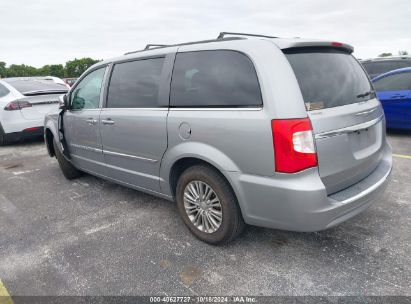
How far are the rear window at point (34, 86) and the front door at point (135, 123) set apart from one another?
14.2 ft

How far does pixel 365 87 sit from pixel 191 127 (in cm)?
167

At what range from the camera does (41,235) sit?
3369 millimetres

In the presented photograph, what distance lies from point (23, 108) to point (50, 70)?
62.4 metres

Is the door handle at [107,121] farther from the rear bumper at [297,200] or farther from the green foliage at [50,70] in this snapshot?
the green foliage at [50,70]

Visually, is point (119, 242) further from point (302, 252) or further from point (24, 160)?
point (24, 160)

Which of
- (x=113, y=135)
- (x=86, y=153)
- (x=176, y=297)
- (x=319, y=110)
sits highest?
(x=319, y=110)

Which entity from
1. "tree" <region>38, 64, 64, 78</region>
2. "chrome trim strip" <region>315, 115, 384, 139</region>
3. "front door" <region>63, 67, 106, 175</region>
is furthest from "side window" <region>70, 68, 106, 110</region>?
"tree" <region>38, 64, 64, 78</region>

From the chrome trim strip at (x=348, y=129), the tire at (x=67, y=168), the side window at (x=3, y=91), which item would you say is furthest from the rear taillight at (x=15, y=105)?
the chrome trim strip at (x=348, y=129)

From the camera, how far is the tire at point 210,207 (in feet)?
8.89

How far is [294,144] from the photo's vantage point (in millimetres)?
2293

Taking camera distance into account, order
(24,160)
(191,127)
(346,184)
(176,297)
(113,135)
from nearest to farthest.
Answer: (176,297) → (346,184) → (191,127) → (113,135) → (24,160)

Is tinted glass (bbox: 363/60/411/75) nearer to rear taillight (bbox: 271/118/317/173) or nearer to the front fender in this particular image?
rear taillight (bbox: 271/118/317/173)

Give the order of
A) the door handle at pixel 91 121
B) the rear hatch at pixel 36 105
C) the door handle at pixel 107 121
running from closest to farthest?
1. the door handle at pixel 107 121
2. the door handle at pixel 91 121
3. the rear hatch at pixel 36 105

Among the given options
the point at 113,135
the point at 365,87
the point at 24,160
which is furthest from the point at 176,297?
the point at 24,160
